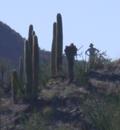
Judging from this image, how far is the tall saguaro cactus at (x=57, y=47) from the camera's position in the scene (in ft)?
121

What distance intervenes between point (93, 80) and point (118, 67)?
2291 millimetres

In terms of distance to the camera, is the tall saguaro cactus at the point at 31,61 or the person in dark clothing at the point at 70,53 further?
the person in dark clothing at the point at 70,53

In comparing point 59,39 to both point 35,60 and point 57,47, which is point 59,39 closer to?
point 57,47

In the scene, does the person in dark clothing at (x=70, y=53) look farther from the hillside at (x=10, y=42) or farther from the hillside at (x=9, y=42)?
the hillside at (x=9, y=42)

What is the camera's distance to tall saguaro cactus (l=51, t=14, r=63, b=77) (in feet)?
121

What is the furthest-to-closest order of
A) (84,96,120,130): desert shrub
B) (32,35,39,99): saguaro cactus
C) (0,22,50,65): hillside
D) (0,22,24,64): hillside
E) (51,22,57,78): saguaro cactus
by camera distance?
(0,22,24,64): hillside
(0,22,50,65): hillside
(51,22,57,78): saguaro cactus
(32,35,39,99): saguaro cactus
(84,96,120,130): desert shrub

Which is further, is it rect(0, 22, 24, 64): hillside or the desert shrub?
rect(0, 22, 24, 64): hillside

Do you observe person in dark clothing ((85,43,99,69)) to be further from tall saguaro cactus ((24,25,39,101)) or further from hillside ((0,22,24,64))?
hillside ((0,22,24,64))

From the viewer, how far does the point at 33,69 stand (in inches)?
1383

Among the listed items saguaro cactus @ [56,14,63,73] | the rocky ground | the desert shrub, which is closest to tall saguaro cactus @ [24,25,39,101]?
the rocky ground

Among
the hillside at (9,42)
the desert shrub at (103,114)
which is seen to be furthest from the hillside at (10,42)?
the desert shrub at (103,114)

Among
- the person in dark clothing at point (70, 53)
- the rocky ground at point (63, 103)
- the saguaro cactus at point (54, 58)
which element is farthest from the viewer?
the saguaro cactus at point (54, 58)

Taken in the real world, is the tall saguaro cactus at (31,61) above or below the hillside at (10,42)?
below

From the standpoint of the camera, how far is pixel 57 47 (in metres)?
37.3
